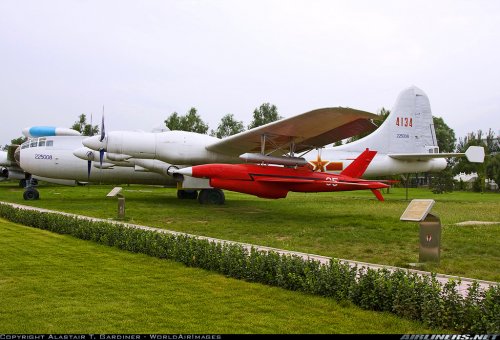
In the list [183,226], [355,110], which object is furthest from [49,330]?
[355,110]

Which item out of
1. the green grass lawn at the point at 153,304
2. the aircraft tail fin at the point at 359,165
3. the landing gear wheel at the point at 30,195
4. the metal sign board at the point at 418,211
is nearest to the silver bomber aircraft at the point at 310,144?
the aircraft tail fin at the point at 359,165

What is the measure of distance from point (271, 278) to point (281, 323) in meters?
2.02

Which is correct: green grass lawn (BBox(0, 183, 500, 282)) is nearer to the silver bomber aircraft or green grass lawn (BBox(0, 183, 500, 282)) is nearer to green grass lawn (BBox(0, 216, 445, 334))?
the silver bomber aircraft

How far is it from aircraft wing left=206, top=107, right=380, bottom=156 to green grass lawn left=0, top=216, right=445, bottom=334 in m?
9.22

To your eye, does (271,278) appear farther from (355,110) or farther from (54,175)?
(54,175)

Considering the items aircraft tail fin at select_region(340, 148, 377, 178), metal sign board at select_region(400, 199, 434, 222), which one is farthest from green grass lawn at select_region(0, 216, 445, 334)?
aircraft tail fin at select_region(340, 148, 377, 178)

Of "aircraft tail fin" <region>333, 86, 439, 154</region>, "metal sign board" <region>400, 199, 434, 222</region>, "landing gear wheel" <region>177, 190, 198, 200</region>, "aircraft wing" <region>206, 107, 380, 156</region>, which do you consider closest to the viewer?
"metal sign board" <region>400, 199, 434, 222</region>

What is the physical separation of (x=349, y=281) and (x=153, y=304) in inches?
109

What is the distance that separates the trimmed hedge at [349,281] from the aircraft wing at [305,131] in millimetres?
8156

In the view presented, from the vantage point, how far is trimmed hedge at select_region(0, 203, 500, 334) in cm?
561

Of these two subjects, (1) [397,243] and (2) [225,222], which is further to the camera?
(2) [225,222]

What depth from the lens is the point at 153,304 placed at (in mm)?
6508

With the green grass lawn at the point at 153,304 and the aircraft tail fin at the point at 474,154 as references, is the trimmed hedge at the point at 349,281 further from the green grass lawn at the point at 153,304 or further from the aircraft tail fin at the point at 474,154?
the aircraft tail fin at the point at 474,154

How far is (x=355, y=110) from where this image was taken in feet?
51.9
